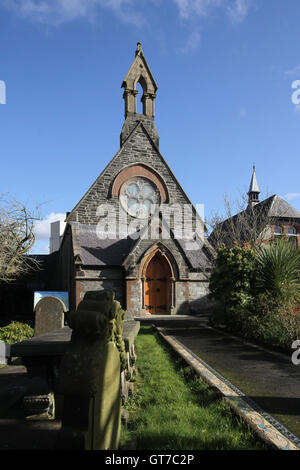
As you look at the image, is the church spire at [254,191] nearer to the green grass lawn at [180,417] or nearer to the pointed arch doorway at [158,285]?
the pointed arch doorway at [158,285]

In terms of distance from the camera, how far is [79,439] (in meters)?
2.51

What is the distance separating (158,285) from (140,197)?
6.49 m

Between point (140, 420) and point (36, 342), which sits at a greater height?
point (36, 342)

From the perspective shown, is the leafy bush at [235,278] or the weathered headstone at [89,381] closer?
the weathered headstone at [89,381]

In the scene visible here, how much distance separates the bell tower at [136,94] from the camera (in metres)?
24.0

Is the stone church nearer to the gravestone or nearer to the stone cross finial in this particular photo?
the stone cross finial

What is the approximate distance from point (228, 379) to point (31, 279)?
22.3 metres

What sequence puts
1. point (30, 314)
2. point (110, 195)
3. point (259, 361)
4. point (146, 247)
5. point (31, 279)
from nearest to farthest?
point (259, 361), point (146, 247), point (110, 195), point (30, 314), point (31, 279)

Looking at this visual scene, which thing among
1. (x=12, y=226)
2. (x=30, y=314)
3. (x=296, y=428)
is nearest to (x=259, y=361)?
(x=296, y=428)

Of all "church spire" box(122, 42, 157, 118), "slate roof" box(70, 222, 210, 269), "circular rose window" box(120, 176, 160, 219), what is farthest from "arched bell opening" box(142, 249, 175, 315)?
"church spire" box(122, 42, 157, 118)

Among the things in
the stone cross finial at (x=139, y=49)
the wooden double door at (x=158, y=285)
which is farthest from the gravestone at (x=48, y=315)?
the stone cross finial at (x=139, y=49)

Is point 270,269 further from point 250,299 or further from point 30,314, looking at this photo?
point 30,314

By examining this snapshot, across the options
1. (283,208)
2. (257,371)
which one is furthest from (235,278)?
(283,208)

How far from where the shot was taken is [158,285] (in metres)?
19.7
